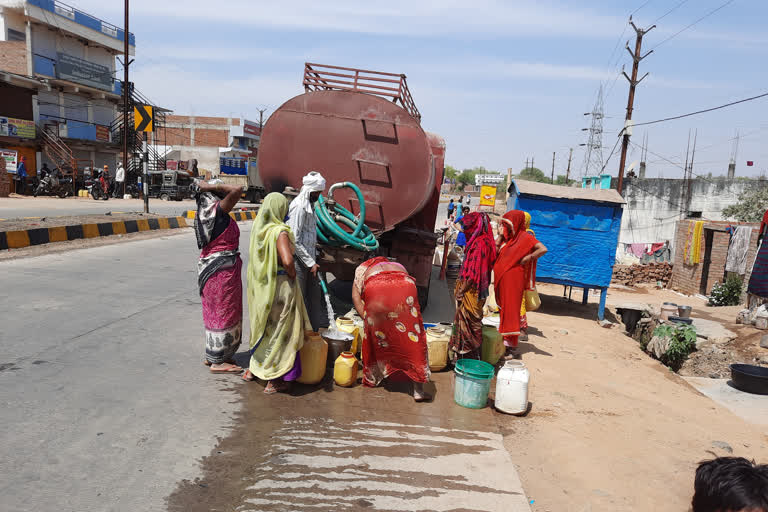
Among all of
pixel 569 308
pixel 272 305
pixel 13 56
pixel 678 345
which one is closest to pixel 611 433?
pixel 272 305

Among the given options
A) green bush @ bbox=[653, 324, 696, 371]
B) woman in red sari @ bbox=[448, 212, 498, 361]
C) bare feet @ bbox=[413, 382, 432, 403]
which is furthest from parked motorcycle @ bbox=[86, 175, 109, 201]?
green bush @ bbox=[653, 324, 696, 371]

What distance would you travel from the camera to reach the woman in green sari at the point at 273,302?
3.91 metres

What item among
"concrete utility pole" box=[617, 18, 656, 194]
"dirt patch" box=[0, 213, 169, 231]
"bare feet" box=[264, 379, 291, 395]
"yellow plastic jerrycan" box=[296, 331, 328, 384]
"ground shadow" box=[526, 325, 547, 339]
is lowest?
"ground shadow" box=[526, 325, 547, 339]

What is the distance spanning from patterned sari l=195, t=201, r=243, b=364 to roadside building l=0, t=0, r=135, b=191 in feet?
76.8

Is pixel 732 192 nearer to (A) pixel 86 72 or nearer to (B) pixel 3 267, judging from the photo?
(B) pixel 3 267

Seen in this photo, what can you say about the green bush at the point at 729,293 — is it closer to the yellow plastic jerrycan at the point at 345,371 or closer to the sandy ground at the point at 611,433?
the sandy ground at the point at 611,433

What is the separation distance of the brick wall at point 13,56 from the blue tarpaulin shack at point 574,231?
97.5 ft

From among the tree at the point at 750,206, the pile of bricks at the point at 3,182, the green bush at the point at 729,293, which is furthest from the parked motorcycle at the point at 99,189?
the tree at the point at 750,206

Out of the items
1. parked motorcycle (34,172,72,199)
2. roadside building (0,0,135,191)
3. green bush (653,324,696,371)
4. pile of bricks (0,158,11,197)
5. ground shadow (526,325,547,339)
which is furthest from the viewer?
roadside building (0,0,135,191)

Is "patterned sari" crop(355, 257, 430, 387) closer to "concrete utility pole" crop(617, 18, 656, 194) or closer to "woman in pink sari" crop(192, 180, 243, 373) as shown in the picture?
"woman in pink sari" crop(192, 180, 243, 373)

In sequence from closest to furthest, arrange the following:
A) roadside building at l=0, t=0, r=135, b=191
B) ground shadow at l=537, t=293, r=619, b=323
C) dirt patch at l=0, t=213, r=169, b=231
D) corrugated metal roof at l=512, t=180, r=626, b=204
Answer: corrugated metal roof at l=512, t=180, r=626, b=204 → ground shadow at l=537, t=293, r=619, b=323 → dirt patch at l=0, t=213, r=169, b=231 → roadside building at l=0, t=0, r=135, b=191

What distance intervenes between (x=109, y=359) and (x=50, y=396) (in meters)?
0.80

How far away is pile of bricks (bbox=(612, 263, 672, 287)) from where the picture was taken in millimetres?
16766

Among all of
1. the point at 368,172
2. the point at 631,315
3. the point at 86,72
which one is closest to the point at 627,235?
the point at 631,315
